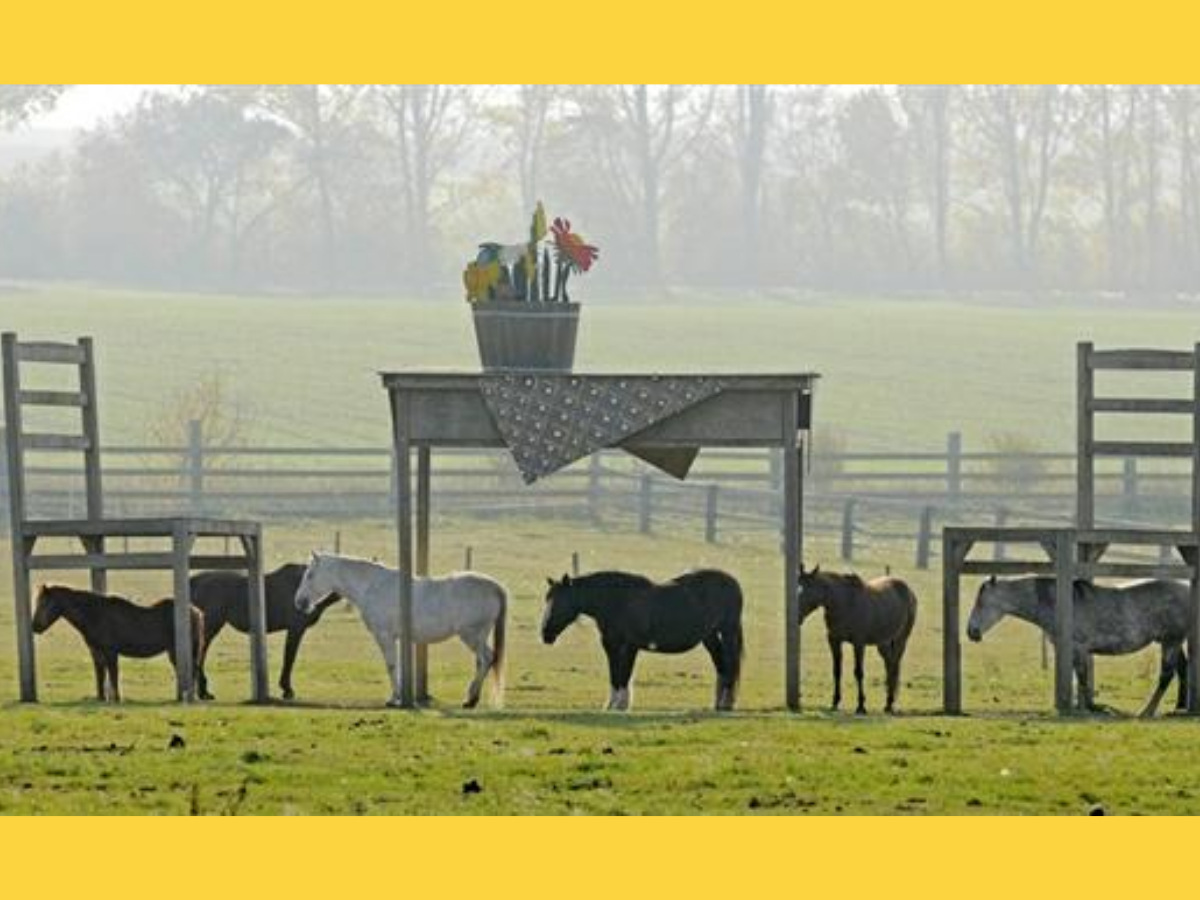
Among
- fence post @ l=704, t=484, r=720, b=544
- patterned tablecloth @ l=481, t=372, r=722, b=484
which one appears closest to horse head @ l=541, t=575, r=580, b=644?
patterned tablecloth @ l=481, t=372, r=722, b=484

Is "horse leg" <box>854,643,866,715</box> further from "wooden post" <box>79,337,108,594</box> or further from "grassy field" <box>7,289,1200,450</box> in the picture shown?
"grassy field" <box>7,289,1200,450</box>

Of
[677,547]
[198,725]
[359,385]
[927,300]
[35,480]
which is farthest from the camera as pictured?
[927,300]

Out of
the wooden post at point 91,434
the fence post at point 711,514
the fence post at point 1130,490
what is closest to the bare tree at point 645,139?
the fence post at point 1130,490

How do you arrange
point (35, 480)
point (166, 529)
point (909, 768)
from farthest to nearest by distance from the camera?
point (35, 480)
point (166, 529)
point (909, 768)

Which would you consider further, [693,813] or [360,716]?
[360,716]

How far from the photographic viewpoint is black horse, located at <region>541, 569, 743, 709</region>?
1764 centimetres

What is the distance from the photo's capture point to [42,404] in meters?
17.8

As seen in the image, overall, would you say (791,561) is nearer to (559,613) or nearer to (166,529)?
(559,613)

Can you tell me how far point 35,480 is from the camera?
48406 mm

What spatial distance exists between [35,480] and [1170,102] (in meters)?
61.9

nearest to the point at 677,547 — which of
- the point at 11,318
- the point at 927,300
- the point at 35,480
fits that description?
the point at 35,480

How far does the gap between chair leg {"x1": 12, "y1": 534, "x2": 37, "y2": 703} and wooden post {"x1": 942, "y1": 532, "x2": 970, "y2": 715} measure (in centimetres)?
498

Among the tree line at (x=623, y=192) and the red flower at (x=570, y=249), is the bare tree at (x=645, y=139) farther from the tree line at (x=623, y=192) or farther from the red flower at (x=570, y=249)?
the red flower at (x=570, y=249)

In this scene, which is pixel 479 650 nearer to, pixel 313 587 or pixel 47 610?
pixel 313 587
